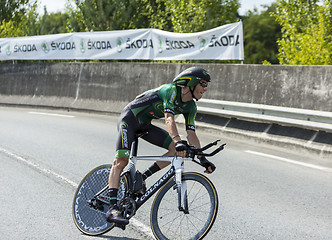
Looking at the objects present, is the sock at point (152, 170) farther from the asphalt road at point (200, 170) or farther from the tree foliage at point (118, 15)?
the tree foliage at point (118, 15)

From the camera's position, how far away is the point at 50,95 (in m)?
18.5

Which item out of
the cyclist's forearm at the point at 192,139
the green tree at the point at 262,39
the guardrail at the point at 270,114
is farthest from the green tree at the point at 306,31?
the green tree at the point at 262,39

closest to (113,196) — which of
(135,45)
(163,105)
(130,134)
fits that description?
(130,134)

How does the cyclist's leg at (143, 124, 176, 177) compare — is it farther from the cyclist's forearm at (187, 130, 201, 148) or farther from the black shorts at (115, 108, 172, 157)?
the cyclist's forearm at (187, 130, 201, 148)

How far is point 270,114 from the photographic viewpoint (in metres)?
10.8

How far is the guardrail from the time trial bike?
5.59m

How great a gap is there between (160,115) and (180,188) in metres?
0.88

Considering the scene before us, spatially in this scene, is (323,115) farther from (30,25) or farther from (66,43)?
(30,25)

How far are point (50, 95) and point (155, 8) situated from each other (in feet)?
40.3

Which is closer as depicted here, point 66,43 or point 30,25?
point 66,43

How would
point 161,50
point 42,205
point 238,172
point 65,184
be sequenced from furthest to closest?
point 161,50, point 238,172, point 65,184, point 42,205

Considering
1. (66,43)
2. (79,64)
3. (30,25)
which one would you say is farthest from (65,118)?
(30,25)

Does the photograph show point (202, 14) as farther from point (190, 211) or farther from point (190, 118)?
point (190, 211)

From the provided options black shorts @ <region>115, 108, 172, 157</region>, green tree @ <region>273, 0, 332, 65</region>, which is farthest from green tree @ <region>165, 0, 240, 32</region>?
black shorts @ <region>115, 108, 172, 157</region>
